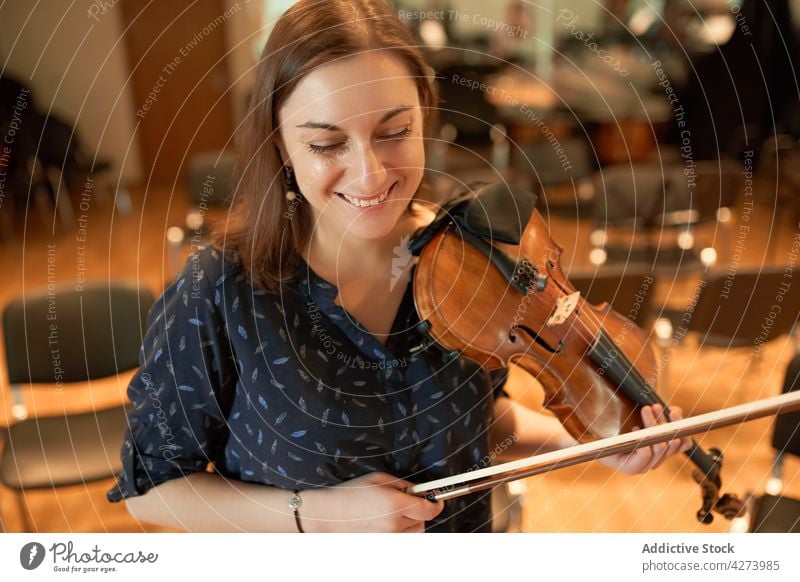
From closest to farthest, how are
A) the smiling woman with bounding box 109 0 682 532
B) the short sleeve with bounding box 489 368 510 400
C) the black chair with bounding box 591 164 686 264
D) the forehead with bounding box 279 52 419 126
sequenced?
the forehead with bounding box 279 52 419 126, the smiling woman with bounding box 109 0 682 532, the short sleeve with bounding box 489 368 510 400, the black chair with bounding box 591 164 686 264

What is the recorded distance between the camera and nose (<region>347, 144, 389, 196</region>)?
0.66 metres

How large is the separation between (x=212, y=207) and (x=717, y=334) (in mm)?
1858

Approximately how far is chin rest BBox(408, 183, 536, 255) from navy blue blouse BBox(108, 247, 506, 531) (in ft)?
0.37

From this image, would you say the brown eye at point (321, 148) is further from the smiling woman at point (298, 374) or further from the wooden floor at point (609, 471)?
the wooden floor at point (609, 471)

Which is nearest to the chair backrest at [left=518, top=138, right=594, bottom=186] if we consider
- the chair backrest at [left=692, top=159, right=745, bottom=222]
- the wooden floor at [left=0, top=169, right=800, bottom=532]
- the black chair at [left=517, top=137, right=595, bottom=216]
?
the black chair at [left=517, top=137, right=595, bottom=216]

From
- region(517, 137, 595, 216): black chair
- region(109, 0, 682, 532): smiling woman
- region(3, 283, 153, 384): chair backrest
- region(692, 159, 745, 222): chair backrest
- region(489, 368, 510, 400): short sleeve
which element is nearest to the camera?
region(109, 0, 682, 532): smiling woman

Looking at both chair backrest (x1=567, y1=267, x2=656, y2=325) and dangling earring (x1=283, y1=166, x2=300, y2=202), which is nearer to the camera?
dangling earring (x1=283, y1=166, x2=300, y2=202)

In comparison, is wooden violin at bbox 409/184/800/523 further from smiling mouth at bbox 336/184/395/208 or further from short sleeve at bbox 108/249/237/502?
short sleeve at bbox 108/249/237/502

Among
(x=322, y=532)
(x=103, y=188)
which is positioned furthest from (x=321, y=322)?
(x=103, y=188)

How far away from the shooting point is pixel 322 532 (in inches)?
30.5

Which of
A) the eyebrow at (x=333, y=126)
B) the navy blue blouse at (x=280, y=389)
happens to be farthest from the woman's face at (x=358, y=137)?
the navy blue blouse at (x=280, y=389)

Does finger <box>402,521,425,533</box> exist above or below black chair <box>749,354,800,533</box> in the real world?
below
